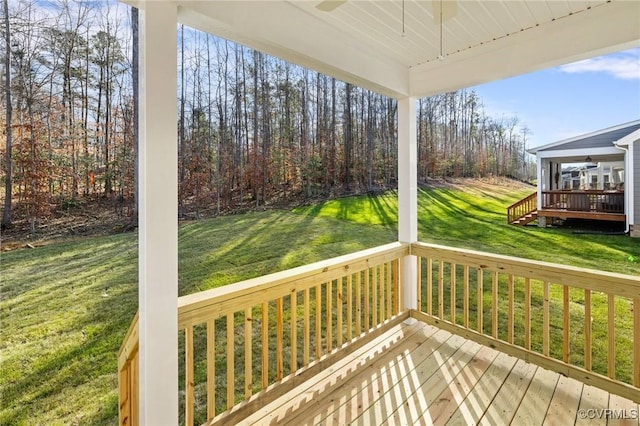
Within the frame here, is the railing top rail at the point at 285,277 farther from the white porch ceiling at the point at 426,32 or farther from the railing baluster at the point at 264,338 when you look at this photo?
the white porch ceiling at the point at 426,32

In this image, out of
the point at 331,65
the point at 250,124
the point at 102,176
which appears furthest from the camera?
the point at 250,124

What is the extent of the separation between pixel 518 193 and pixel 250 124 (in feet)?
9.11

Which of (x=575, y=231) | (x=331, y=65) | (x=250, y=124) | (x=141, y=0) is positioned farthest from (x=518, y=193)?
(x=141, y=0)

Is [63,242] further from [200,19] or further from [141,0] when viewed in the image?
[200,19]

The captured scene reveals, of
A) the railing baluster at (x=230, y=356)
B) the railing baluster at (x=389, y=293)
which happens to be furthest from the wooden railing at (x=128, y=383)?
the railing baluster at (x=389, y=293)

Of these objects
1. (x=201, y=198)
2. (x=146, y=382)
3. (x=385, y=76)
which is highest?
(x=385, y=76)

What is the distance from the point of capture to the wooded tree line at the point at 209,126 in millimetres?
1618

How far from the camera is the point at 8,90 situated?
4.98 ft

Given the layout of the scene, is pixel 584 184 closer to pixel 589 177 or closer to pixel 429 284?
pixel 589 177

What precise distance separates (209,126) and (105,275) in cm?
136

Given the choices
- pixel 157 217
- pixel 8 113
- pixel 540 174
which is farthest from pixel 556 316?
pixel 8 113

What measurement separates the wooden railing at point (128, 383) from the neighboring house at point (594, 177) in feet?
11.6

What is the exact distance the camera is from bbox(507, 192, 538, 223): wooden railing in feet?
10.4

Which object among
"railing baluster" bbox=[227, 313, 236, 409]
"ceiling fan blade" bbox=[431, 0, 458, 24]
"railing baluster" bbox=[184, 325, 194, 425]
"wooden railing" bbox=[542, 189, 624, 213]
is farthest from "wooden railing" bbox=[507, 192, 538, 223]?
"railing baluster" bbox=[184, 325, 194, 425]
